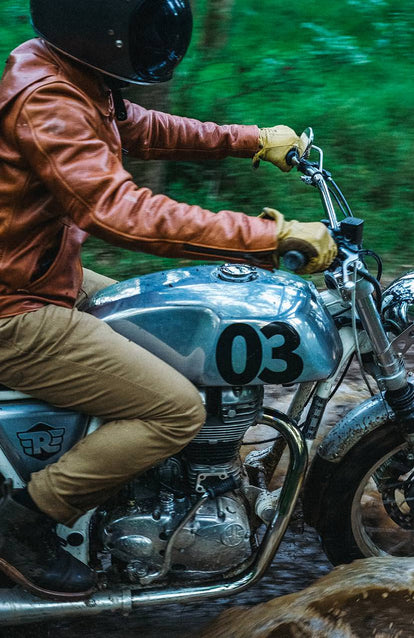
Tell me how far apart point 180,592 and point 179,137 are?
165 cm

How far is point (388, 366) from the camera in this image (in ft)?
8.27

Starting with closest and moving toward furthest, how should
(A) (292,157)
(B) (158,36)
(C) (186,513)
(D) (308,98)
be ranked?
(B) (158,36) → (C) (186,513) → (A) (292,157) → (D) (308,98)

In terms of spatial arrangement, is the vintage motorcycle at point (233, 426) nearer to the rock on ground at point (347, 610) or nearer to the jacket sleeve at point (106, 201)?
the rock on ground at point (347, 610)

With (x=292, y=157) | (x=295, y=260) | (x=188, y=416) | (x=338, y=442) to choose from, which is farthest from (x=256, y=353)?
(x=292, y=157)

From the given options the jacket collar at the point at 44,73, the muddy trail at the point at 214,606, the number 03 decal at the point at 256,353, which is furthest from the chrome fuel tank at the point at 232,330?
the muddy trail at the point at 214,606

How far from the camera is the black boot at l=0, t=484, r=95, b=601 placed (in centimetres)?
254

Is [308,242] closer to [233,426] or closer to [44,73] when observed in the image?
[233,426]

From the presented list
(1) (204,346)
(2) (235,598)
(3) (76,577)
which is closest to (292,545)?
(2) (235,598)

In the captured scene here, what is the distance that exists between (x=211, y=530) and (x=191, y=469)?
0.21 metres

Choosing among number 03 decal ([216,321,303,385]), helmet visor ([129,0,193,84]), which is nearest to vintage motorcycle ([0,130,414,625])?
number 03 decal ([216,321,303,385])

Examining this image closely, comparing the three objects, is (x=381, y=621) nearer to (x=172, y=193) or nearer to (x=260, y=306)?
(x=260, y=306)

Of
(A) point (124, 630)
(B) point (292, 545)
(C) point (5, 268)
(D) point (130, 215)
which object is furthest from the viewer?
(B) point (292, 545)

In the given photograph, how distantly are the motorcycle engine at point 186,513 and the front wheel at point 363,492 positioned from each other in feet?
1.12

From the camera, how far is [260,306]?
2459 millimetres
